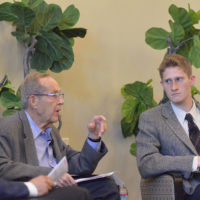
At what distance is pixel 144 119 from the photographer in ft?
9.10

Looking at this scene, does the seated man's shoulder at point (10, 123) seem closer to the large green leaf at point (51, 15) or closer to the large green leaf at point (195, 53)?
the large green leaf at point (51, 15)

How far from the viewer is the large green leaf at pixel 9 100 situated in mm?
3148

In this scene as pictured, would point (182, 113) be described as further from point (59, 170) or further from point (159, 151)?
point (59, 170)

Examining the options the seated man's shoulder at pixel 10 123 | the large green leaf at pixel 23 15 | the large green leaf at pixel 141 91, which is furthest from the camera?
the large green leaf at pixel 141 91

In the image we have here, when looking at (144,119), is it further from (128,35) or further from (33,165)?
(128,35)

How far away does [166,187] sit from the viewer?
2400 mm

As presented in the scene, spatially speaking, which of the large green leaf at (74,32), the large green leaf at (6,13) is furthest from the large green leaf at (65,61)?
the large green leaf at (6,13)

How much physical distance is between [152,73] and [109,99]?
0.65 metres

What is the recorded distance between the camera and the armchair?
2367 mm

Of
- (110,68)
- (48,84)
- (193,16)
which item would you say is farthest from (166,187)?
(110,68)

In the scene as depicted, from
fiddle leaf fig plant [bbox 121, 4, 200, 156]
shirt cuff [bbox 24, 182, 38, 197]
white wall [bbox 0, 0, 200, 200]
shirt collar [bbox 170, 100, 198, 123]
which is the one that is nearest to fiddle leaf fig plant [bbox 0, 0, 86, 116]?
white wall [bbox 0, 0, 200, 200]

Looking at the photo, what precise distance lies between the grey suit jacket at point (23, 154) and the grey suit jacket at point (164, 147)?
0.31 m

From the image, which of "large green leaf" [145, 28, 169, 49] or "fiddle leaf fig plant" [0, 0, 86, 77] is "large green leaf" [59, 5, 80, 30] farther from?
"large green leaf" [145, 28, 169, 49]

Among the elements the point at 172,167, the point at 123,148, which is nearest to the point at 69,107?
the point at 123,148
